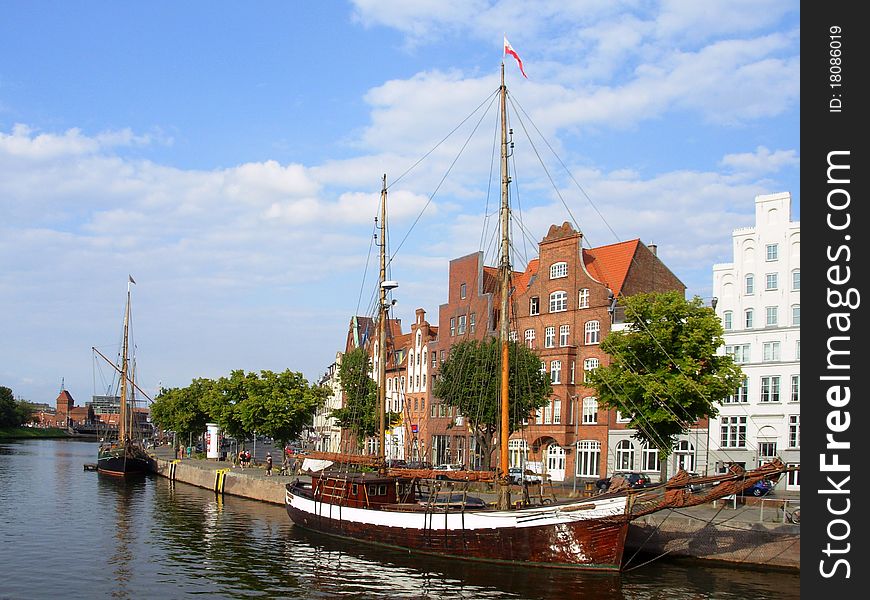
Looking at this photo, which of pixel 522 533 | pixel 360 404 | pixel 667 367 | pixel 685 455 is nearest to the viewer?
pixel 522 533

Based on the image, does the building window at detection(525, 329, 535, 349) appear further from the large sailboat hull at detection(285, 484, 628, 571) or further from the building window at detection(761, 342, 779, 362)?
the large sailboat hull at detection(285, 484, 628, 571)

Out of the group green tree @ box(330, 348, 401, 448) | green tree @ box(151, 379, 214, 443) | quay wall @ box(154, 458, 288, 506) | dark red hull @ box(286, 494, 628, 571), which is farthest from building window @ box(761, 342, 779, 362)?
green tree @ box(151, 379, 214, 443)

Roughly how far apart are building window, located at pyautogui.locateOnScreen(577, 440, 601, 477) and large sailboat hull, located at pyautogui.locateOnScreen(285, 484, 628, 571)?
33.0m

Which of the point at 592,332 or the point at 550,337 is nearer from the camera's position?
the point at 592,332

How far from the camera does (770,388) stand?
2559 inches

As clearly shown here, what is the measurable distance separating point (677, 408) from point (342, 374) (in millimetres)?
47283

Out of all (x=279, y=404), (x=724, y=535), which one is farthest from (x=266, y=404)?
(x=724, y=535)

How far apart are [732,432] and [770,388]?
15.3 ft

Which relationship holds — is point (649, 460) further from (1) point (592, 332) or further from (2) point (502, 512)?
(2) point (502, 512)

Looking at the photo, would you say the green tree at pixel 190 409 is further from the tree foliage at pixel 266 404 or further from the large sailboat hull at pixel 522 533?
the large sailboat hull at pixel 522 533

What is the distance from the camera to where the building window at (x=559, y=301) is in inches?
3164

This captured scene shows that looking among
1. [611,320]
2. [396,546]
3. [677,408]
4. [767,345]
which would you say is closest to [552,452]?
[611,320]

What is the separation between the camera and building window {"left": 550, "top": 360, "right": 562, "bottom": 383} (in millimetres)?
79062
